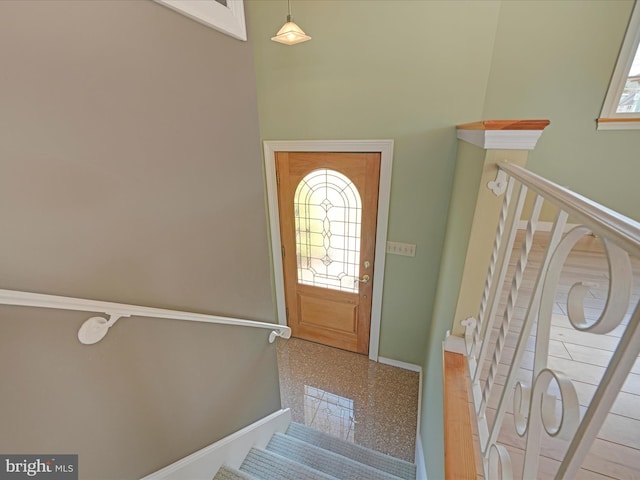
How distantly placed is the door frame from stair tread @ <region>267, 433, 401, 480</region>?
1.21 metres

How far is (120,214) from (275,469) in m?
1.63

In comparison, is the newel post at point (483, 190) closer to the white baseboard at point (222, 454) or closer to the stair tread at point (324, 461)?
the stair tread at point (324, 461)

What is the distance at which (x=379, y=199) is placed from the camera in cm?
249

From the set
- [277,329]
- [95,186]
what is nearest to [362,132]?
[277,329]

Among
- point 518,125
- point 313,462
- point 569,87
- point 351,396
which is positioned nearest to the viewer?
point 518,125

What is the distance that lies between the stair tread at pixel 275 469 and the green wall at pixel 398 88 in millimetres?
1548

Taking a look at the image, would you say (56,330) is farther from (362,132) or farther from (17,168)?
(362,132)

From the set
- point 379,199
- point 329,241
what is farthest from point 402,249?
point 329,241

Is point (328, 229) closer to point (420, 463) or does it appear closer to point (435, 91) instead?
point (435, 91)

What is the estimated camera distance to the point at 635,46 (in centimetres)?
219

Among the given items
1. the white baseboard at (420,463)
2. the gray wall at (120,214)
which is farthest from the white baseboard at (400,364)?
the gray wall at (120,214)

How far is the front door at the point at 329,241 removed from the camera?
8.42 ft

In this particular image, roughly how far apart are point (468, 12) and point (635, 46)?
1433 millimetres

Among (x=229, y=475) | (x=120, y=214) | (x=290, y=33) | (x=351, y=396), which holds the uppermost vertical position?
(x=290, y=33)
